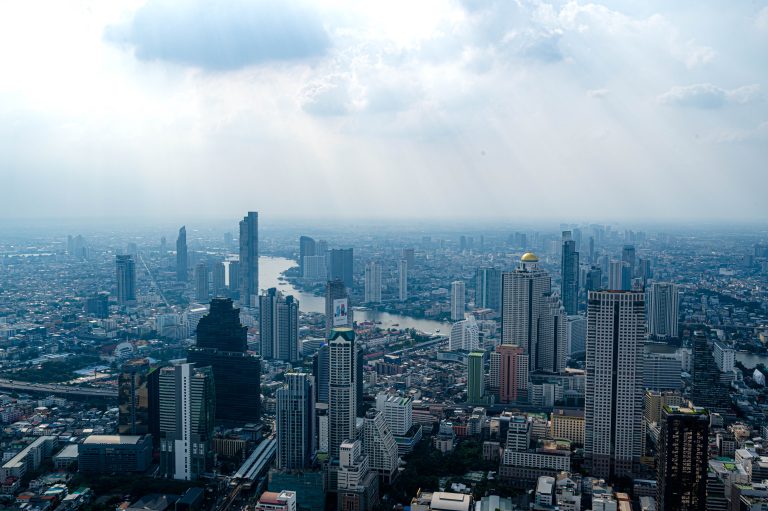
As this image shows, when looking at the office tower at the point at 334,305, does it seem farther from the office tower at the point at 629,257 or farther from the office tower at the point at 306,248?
the office tower at the point at 306,248

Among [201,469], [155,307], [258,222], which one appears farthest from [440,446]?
[258,222]

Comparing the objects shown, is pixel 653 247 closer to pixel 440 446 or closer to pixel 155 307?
pixel 155 307

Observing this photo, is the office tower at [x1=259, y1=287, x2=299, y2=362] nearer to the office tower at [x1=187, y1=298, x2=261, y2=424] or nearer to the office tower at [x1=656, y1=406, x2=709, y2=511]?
the office tower at [x1=187, y1=298, x2=261, y2=424]

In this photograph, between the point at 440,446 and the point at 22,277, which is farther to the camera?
the point at 22,277

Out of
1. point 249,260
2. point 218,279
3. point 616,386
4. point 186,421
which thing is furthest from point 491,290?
point 186,421

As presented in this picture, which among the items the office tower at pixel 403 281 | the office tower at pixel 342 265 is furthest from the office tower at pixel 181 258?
the office tower at pixel 403 281

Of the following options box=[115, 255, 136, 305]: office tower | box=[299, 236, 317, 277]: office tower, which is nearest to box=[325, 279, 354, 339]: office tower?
box=[115, 255, 136, 305]: office tower
